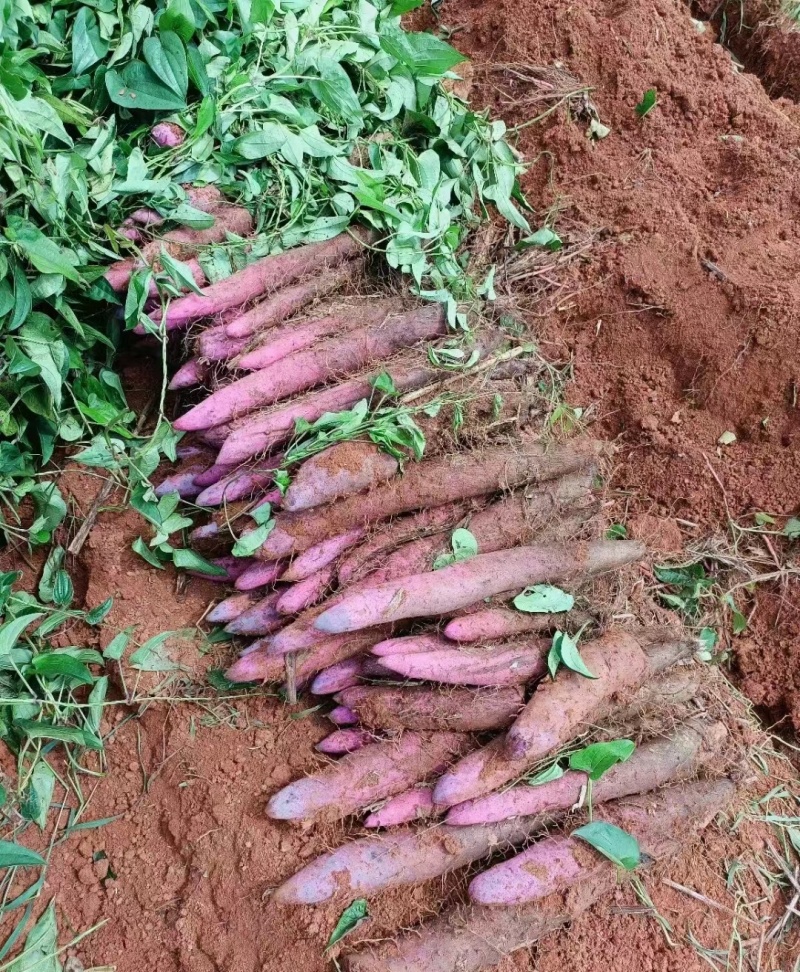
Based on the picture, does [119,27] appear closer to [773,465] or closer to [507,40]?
[507,40]

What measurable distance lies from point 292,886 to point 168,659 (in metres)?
0.51

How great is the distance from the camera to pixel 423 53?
6.28 ft

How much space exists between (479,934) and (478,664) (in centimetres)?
50

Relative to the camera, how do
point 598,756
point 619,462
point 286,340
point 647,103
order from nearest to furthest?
point 598,756 < point 286,340 < point 619,462 < point 647,103

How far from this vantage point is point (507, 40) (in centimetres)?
232

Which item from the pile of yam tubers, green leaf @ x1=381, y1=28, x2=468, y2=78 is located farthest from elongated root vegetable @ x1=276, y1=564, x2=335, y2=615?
green leaf @ x1=381, y1=28, x2=468, y2=78

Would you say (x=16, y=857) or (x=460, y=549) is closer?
(x=16, y=857)

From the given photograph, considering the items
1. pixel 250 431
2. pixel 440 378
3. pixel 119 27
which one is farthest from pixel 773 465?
pixel 119 27

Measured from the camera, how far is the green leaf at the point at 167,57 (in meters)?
1.62

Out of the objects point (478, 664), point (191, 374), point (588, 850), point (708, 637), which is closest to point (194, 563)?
point (191, 374)

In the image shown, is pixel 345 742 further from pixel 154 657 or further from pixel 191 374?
pixel 191 374

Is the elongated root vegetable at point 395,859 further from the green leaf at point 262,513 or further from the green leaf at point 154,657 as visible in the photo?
the green leaf at point 262,513

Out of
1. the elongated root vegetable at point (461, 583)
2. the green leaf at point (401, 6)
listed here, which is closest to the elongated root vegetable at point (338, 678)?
the elongated root vegetable at point (461, 583)

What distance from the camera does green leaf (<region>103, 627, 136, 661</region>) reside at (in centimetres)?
149
